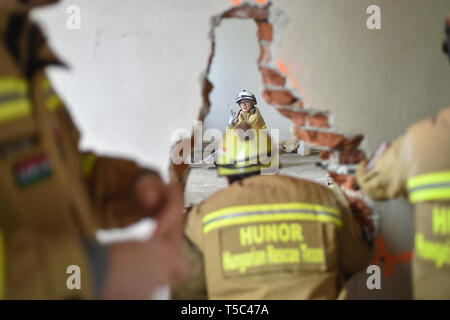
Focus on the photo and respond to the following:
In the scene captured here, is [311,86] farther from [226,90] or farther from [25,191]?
[226,90]

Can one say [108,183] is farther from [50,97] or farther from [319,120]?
[319,120]

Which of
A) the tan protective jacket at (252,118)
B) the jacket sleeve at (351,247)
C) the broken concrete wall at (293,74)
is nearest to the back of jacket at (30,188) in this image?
the broken concrete wall at (293,74)

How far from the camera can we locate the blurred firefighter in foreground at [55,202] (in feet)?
2.03

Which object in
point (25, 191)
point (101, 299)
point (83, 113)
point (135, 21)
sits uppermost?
point (135, 21)

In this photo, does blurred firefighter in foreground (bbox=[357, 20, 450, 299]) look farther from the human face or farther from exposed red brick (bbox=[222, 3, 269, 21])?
the human face

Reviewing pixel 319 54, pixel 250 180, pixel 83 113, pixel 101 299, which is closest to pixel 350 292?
pixel 250 180

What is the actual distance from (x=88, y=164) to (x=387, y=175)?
922 millimetres

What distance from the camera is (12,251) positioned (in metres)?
0.61

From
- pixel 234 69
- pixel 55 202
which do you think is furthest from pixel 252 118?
pixel 55 202

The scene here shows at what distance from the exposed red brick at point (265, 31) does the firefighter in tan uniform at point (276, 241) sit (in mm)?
504

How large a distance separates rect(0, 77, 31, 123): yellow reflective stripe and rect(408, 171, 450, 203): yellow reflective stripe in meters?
1.04

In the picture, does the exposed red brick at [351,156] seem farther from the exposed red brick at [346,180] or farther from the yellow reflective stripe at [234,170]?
the yellow reflective stripe at [234,170]

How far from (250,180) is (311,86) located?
0.40 metres

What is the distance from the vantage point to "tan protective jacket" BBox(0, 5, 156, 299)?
61cm
